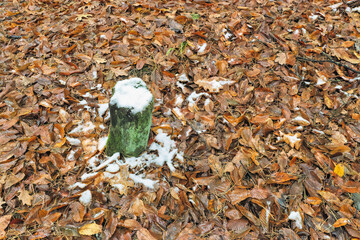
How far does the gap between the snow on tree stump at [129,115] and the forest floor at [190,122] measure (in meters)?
0.19

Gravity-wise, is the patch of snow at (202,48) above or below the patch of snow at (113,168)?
above

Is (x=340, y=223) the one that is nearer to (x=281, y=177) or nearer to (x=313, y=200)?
(x=313, y=200)

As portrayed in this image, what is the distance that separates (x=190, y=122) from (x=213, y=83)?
1.76ft

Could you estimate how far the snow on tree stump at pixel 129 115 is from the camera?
5.17ft

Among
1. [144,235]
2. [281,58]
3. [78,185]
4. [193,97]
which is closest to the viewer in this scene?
[144,235]

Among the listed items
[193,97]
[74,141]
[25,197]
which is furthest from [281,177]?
[25,197]

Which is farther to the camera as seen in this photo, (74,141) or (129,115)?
(74,141)

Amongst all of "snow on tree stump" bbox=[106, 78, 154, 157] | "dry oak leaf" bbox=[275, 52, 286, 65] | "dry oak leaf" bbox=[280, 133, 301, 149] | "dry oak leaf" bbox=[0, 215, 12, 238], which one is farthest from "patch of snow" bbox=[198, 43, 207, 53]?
"dry oak leaf" bbox=[0, 215, 12, 238]

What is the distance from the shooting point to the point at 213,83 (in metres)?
2.38

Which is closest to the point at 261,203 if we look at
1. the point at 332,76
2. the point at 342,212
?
the point at 342,212

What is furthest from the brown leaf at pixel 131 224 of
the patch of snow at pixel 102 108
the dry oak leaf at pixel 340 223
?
the dry oak leaf at pixel 340 223

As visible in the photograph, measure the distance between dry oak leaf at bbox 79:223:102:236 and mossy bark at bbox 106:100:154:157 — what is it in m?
0.57

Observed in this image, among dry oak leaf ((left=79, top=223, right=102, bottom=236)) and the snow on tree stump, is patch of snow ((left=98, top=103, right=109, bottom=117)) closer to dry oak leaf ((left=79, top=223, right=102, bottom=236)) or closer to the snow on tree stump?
the snow on tree stump

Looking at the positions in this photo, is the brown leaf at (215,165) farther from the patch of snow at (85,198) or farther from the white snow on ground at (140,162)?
the patch of snow at (85,198)
